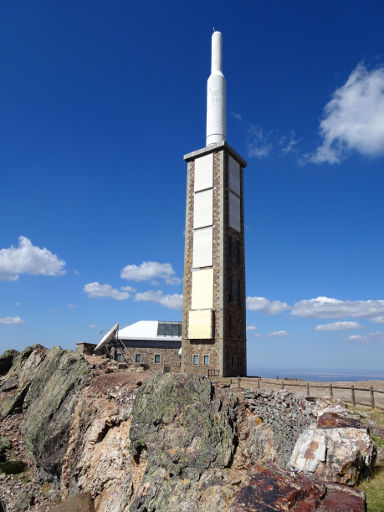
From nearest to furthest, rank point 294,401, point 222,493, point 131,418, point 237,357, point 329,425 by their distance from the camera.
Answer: point 329,425 < point 222,493 < point 294,401 < point 131,418 < point 237,357

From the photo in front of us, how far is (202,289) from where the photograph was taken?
124 feet

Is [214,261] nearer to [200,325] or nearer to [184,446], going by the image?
[200,325]

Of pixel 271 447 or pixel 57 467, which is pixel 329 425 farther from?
pixel 57 467

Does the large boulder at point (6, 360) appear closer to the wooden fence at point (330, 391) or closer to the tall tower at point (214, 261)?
the tall tower at point (214, 261)

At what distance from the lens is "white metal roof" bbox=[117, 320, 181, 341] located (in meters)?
51.2

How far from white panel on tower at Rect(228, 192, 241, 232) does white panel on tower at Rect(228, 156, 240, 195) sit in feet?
3.32

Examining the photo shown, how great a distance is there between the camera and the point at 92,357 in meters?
39.3

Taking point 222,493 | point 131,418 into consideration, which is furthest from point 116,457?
point 222,493

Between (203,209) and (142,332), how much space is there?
77.8 ft

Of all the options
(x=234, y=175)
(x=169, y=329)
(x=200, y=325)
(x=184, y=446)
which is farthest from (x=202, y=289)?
(x=184, y=446)

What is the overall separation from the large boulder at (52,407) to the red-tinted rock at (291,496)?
27.4 m

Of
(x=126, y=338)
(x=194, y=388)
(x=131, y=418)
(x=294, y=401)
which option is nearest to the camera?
(x=294, y=401)

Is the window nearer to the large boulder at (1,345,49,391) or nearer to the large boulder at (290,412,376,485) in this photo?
the large boulder at (1,345,49,391)

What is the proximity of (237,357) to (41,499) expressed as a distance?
22.0 metres
